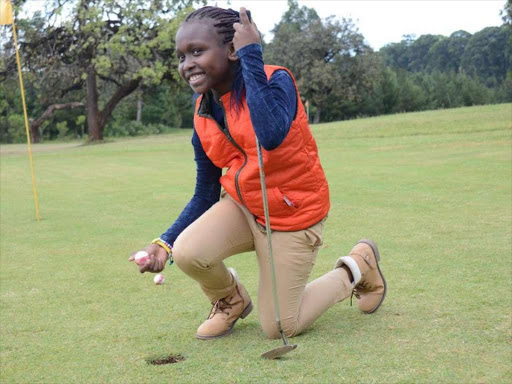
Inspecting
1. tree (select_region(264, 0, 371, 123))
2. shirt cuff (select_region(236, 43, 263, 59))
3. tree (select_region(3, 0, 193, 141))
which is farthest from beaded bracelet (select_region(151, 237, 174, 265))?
tree (select_region(264, 0, 371, 123))

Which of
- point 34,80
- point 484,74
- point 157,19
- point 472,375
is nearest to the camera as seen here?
point 472,375

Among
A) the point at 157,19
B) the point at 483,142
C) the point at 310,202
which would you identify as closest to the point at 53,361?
the point at 310,202

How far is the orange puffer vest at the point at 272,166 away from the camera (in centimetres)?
368

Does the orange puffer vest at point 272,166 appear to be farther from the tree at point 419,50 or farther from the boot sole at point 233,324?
Answer: the tree at point 419,50

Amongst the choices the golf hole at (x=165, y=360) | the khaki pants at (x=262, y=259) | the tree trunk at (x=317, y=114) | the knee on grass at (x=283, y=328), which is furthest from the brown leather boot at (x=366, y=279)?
the tree trunk at (x=317, y=114)

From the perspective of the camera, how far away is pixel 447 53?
104750 mm

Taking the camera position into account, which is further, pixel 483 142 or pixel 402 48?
pixel 402 48

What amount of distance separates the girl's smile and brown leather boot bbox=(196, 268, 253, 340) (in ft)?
4.15

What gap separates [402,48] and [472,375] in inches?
4539

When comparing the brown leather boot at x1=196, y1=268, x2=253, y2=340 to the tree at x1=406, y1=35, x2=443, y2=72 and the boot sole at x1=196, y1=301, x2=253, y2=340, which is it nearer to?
the boot sole at x1=196, y1=301, x2=253, y2=340

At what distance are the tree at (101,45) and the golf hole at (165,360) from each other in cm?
2694

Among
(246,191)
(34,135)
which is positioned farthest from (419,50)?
(246,191)

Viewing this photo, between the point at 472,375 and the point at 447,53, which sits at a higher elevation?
the point at 447,53

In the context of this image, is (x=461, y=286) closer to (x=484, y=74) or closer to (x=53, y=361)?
(x=53, y=361)
